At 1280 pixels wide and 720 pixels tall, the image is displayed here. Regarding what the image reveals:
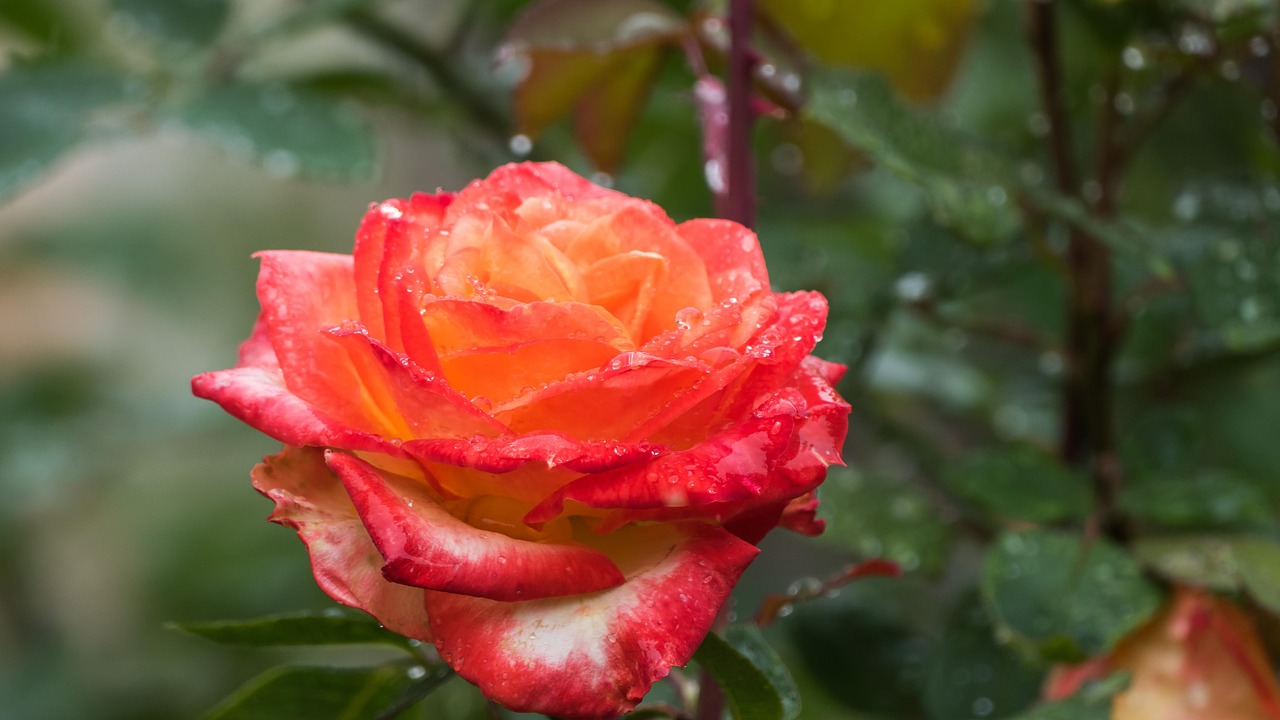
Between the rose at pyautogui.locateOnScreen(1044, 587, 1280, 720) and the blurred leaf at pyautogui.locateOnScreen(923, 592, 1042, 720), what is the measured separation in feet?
0.12

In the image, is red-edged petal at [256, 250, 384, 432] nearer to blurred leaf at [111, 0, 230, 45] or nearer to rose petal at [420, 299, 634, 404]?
rose petal at [420, 299, 634, 404]

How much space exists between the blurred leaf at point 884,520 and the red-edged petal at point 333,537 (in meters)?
0.26

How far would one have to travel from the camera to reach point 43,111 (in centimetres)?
57

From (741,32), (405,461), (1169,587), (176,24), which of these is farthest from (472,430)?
(176,24)

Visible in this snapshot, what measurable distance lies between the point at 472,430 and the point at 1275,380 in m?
0.53

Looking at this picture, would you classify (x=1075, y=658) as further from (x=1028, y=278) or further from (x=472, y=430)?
(x=1028, y=278)

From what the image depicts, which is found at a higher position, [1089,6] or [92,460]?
[1089,6]

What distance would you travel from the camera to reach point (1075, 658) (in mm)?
400

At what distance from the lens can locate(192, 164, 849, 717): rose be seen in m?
0.23

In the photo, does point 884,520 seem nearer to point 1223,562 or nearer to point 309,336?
point 1223,562

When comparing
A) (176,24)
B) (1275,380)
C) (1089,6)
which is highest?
(176,24)

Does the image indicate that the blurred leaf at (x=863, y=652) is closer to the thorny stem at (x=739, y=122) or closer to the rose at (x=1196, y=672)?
the rose at (x=1196, y=672)

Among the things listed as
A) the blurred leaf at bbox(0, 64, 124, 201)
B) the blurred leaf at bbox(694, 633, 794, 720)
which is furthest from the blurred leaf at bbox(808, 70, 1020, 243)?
the blurred leaf at bbox(0, 64, 124, 201)

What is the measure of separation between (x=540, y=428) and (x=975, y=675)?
0.32m
